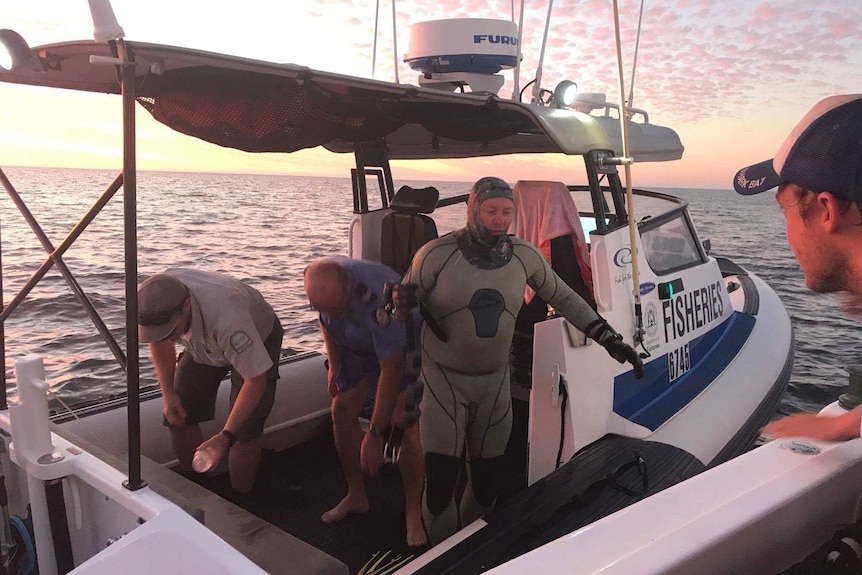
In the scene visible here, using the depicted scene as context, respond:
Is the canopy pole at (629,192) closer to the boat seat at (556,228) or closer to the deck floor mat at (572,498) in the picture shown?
the boat seat at (556,228)

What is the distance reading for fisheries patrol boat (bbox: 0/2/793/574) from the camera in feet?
5.57

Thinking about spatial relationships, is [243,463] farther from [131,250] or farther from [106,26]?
[106,26]

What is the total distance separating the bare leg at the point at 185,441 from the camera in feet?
10.5

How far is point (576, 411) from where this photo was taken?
9.43 feet

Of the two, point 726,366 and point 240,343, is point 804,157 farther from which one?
point 726,366

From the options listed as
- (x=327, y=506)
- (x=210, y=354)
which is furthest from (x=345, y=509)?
(x=210, y=354)

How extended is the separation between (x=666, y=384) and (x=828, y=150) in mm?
2723

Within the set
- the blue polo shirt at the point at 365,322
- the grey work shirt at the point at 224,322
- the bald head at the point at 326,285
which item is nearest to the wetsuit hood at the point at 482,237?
the blue polo shirt at the point at 365,322

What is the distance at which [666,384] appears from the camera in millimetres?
3533

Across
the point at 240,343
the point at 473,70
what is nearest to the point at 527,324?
the point at 473,70

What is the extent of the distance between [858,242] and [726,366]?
11.1ft

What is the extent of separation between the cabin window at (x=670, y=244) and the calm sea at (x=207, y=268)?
0.84 m

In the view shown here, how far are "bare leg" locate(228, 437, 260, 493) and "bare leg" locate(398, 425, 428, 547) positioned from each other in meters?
0.87

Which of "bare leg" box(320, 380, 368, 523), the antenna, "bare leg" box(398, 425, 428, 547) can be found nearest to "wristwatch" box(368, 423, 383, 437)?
"bare leg" box(398, 425, 428, 547)
